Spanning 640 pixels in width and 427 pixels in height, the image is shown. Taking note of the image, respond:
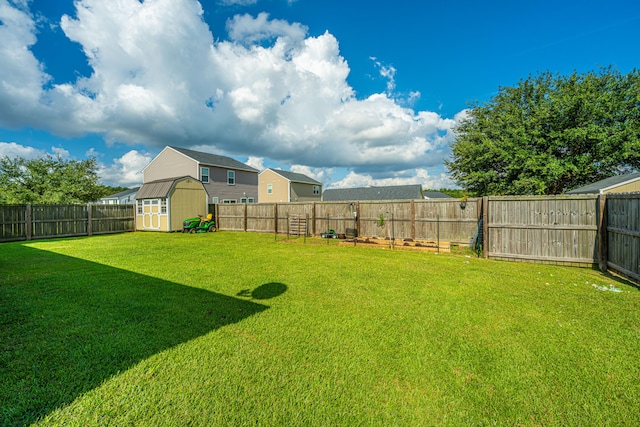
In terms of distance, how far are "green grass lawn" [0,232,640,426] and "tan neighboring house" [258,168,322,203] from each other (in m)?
24.5

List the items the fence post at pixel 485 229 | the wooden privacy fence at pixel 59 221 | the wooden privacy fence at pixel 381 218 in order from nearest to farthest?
the fence post at pixel 485 229
the wooden privacy fence at pixel 381 218
the wooden privacy fence at pixel 59 221

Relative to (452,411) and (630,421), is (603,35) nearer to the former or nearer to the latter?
(630,421)

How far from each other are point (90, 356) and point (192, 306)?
127 centimetres

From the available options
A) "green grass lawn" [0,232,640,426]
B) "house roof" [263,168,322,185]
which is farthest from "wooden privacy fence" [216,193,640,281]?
"house roof" [263,168,322,185]

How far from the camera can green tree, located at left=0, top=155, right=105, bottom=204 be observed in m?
17.2

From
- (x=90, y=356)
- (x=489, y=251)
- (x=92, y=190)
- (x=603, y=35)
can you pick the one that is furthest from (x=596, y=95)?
(x=92, y=190)

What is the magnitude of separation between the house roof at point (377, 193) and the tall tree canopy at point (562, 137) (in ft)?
40.6

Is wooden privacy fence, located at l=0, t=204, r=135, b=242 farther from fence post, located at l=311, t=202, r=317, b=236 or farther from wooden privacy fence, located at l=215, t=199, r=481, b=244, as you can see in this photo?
fence post, located at l=311, t=202, r=317, b=236

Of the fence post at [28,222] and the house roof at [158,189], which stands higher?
the house roof at [158,189]

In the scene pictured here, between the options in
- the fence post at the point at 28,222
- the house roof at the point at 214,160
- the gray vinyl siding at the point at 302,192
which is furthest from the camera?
the gray vinyl siding at the point at 302,192

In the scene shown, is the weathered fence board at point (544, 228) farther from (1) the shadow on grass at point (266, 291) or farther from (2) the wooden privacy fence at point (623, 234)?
(1) the shadow on grass at point (266, 291)

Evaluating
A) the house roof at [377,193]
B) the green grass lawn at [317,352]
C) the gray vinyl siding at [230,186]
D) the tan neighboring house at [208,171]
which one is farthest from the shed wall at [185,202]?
the house roof at [377,193]

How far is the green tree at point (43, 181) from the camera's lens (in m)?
17.2

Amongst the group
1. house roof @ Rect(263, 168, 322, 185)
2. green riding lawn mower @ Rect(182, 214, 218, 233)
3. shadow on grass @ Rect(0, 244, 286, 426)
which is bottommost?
shadow on grass @ Rect(0, 244, 286, 426)
